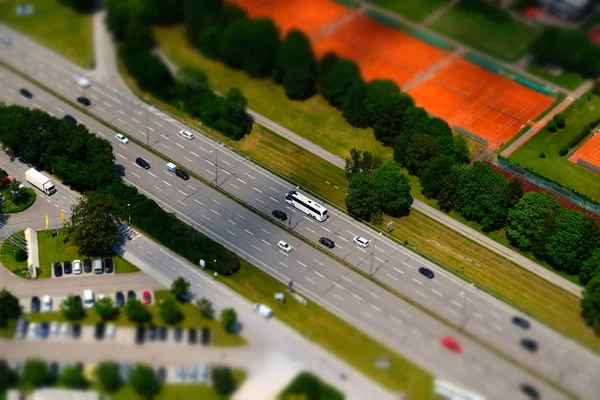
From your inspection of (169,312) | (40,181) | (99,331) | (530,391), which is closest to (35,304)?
(99,331)

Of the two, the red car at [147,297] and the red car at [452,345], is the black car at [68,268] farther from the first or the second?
the red car at [452,345]

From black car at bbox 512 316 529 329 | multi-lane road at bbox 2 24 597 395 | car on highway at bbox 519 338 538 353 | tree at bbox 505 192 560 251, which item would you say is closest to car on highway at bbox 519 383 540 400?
multi-lane road at bbox 2 24 597 395

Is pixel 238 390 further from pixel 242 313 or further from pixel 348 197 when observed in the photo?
pixel 348 197

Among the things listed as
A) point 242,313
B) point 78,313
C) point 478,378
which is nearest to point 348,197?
point 242,313

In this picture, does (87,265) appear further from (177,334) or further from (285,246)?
(285,246)

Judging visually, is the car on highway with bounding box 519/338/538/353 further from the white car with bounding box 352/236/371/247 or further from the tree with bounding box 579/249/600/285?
the white car with bounding box 352/236/371/247
